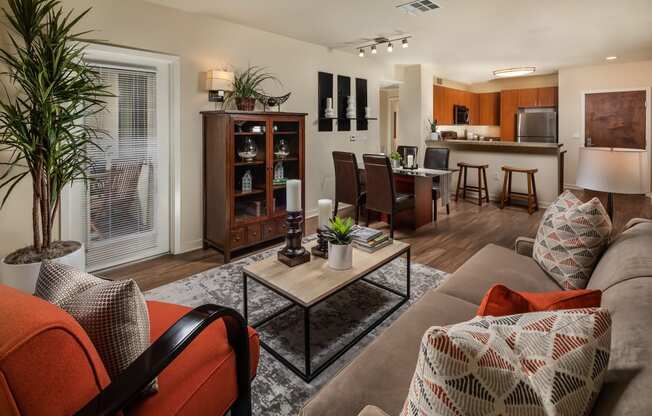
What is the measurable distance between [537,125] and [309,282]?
778 cm

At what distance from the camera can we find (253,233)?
12.6 ft

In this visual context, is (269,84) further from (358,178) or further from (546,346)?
(546,346)

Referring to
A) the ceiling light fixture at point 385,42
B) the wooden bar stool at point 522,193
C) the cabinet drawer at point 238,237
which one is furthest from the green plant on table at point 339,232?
the wooden bar stool at point 522,193

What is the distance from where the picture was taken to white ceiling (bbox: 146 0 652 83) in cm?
352

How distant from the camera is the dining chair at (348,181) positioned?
4688 mm

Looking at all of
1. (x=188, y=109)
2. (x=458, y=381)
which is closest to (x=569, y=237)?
(x=458, y=381)

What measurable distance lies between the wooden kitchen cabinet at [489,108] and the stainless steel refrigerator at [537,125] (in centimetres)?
69

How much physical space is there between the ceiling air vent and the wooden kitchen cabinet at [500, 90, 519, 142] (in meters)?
5.79

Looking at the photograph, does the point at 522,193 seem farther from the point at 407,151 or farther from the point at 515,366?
the point at 515,366

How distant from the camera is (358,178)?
474 cm

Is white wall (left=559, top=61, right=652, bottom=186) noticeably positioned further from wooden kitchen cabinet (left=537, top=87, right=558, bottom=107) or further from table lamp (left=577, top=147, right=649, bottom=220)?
table lamp (left=577, top=147, right=649, bottom=220)

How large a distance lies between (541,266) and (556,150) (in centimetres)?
427

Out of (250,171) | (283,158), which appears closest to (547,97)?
(283,158)

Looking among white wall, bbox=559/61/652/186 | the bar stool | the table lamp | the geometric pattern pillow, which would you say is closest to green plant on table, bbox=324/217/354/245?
the geometric pattern pillow
